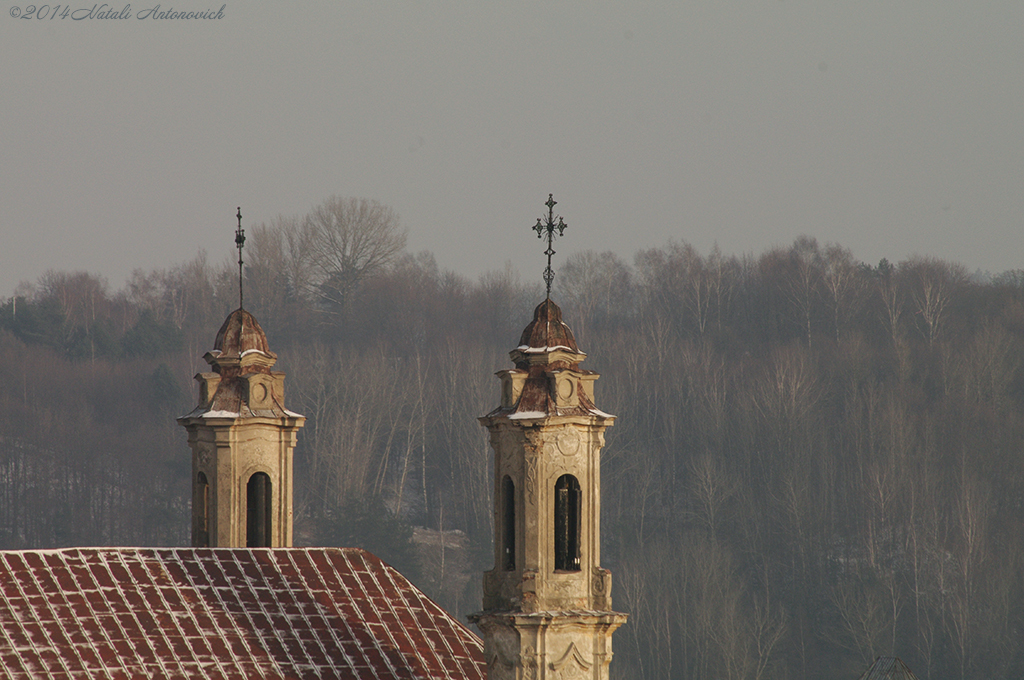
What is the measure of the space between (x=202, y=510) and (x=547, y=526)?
30.0 ft

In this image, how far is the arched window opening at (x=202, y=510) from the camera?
33781mm

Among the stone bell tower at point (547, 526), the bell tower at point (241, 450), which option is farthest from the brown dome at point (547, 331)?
the bell tower at point (241, 450)

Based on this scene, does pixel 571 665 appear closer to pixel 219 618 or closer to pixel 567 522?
pixel 567 522

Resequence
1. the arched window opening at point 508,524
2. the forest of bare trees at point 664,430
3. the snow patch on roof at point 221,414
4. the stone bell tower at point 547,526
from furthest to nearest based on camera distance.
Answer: the forest of bare trees at point 664,430, the snow patch on roof at point 221,414, the arched window opening at point 508,524, the stone bell tower at point 547,526

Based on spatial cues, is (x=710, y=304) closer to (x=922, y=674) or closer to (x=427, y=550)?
(x=427, y=550)

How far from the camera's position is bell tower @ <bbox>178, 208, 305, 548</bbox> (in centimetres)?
3338

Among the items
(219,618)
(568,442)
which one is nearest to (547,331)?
(568,442)

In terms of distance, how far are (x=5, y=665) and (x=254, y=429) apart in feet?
28.3

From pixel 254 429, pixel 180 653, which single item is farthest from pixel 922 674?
pixel 180 653

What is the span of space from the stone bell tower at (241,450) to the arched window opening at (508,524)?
670 cm

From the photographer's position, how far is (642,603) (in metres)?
96.2

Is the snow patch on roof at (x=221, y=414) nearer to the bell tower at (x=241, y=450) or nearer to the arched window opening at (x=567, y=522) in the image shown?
the bell tower at (x=241, y=450)

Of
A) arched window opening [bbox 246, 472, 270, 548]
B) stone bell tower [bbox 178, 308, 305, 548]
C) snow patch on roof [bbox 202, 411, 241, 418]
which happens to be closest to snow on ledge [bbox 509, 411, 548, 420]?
stone bell tower [bbox 178, 308, 305, 548]

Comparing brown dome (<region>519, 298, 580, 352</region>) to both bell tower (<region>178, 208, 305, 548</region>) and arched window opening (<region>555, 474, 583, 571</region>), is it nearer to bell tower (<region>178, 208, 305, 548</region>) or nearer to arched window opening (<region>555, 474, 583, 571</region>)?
arched window opening (<region>555, 474, 583, 571</region>)
